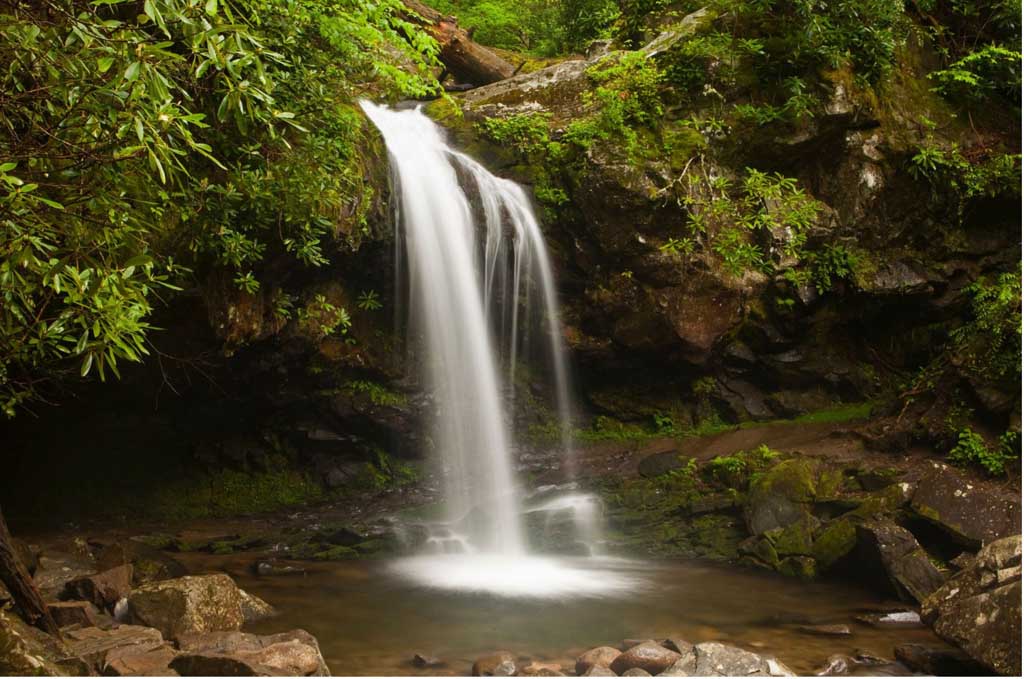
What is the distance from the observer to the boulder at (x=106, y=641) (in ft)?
16.7

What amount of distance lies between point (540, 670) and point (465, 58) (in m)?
11.9

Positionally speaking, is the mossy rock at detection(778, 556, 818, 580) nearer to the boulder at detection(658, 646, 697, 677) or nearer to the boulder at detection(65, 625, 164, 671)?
the boulder at detection(658, 646, 697, 677)

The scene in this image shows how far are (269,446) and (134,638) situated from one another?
5.78 meters

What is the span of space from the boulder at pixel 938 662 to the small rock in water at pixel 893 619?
75 centimetres

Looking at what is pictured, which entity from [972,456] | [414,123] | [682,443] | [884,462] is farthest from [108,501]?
[972,456]

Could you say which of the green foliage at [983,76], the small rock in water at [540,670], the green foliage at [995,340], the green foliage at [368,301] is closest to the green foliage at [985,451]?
the green foliage at [995,340]

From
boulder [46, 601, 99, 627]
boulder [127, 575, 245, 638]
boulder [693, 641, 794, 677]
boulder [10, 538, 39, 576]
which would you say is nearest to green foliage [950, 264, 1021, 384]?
boulder [693, 641, 794, 677]

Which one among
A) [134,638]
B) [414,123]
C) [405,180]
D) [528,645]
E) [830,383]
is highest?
[414,123]

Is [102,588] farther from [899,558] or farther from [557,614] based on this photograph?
[899,558]

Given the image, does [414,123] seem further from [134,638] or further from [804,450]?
[134,638]

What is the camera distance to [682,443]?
11.4 metres

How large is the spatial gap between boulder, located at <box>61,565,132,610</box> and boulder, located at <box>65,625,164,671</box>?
656 millimetres

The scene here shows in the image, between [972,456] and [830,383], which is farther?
[830,383]

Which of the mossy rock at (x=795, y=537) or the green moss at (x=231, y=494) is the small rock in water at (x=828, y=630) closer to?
the mossy rock at (x=795, y=537)
